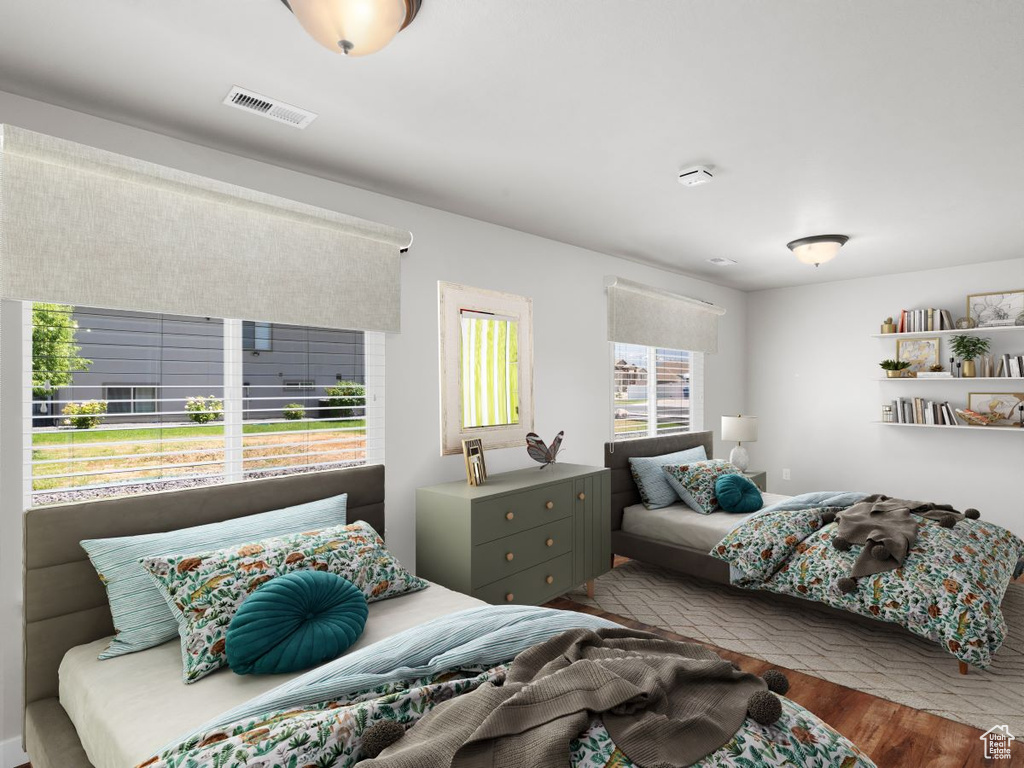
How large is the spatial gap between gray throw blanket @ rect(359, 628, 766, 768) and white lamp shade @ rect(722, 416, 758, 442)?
13.2 feet

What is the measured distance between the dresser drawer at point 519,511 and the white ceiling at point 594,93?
168 cm

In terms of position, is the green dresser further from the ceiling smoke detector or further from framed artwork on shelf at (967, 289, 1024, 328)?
framed artwork on shelf at (967, 289, 1024, 328)

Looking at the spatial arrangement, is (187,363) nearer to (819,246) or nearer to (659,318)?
(659,318)

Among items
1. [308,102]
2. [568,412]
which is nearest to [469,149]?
[308,102]

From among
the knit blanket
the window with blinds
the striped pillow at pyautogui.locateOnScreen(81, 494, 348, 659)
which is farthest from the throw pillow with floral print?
the striped pillow at pyautogui.locateOnScreen(81, 494, 348, 659)

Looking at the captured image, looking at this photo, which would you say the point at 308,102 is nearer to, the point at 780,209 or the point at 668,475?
the point at 780,209

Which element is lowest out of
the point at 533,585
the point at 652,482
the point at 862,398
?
the point at 533,585

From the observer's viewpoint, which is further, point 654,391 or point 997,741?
point 654,391

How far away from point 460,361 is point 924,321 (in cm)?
441

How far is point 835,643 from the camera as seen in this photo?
311cm

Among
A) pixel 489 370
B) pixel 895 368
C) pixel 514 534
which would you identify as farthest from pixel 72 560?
pixel 895 368

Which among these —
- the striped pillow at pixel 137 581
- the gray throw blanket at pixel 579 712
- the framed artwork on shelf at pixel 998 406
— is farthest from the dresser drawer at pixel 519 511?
the framed artwork on shelf at pixel 998 406

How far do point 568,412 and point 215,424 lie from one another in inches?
96.7

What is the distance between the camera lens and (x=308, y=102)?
2.11 m
